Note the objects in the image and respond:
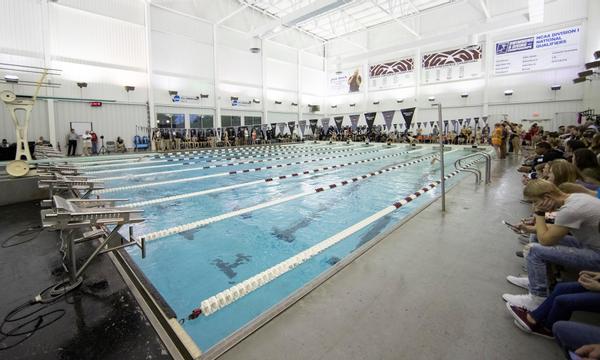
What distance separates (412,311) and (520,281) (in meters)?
1.01

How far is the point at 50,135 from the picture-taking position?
554 inches

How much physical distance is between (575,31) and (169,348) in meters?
23.9

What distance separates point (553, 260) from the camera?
1963 mm

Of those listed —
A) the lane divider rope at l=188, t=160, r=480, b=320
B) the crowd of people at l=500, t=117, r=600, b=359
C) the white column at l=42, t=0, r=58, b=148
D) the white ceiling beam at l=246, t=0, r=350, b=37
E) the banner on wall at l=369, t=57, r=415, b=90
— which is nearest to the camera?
the crowd of people at l=500, t=117, r=600, b=359

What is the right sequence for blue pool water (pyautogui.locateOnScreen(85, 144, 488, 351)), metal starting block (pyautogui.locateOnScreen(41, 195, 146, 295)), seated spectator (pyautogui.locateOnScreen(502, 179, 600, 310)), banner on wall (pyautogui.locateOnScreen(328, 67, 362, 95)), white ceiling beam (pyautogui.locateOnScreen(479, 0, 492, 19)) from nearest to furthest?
seated spectator (pyautogui.locateOnScreen(502, 179, 600, 310)) < metal starting block (pyautogui.locateOnScreen(41, 195, 146, 295)) < blue pool water (pyautogui.locateOnScreen(85, 144, 488, 351)) < white ceiling beam (pyautogui.locateOnScreen(479, 0, 492, 19)) < banner on wall (pyautogui.locateOnScreen(328, 67, 362, 95))

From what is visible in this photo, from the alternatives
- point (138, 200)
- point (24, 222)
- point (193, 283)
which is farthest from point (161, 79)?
point (193, 283)

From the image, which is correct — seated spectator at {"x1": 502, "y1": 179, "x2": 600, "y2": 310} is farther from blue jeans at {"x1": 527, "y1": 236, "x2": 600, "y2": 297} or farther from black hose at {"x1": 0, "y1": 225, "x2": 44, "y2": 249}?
black hose at {"x1": 0, "y1": 225, "x2": 44, "y2": 249}

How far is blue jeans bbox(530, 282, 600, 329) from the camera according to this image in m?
1.55

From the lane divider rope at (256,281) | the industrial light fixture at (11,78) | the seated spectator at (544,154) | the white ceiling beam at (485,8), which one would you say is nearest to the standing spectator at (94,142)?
the industrial light fixture at (11,78)

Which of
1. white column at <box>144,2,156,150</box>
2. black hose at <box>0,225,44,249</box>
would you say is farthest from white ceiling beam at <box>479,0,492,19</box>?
black hose at <box>0,225,44,249</box>

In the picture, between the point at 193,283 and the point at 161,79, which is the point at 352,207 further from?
the point at 161,79

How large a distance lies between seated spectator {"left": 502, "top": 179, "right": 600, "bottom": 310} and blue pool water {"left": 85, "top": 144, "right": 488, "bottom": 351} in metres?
1.74

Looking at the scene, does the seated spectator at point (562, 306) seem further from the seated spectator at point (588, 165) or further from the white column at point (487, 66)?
the white column at point (487, 66)

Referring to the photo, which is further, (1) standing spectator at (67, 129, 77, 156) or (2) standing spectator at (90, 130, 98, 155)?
(2) standing spectator at (90, 130, 98, 155)
